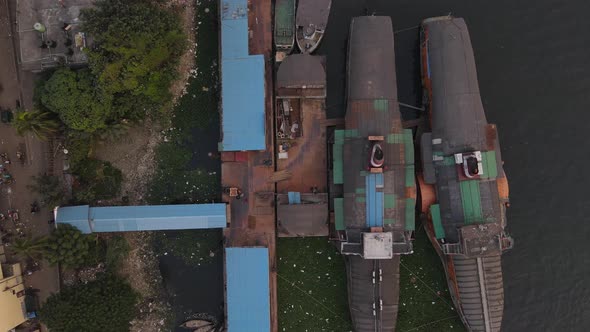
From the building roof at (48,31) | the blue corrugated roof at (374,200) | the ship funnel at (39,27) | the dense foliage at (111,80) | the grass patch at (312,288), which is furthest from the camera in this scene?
the grass patch at (312,288)

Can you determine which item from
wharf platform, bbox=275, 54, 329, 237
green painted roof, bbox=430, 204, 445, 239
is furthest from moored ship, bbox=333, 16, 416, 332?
wharf platform, bbox=275, 54, 329, 237

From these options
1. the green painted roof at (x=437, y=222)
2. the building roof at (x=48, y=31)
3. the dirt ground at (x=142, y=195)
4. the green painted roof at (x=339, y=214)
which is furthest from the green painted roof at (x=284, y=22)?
the green painted roof at (x=437, y=222)

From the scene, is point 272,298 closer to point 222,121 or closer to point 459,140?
point 222,121

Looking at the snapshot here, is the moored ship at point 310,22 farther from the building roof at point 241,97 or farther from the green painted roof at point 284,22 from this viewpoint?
the building roof at point 241,97

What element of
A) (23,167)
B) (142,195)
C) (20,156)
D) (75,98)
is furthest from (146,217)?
(20,156)

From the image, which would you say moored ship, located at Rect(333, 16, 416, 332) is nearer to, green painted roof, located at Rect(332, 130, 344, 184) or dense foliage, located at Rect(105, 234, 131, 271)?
green painted roof, located at Rect(332, 130, 344, 184)

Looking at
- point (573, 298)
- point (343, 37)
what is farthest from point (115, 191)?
point (573, 298)
